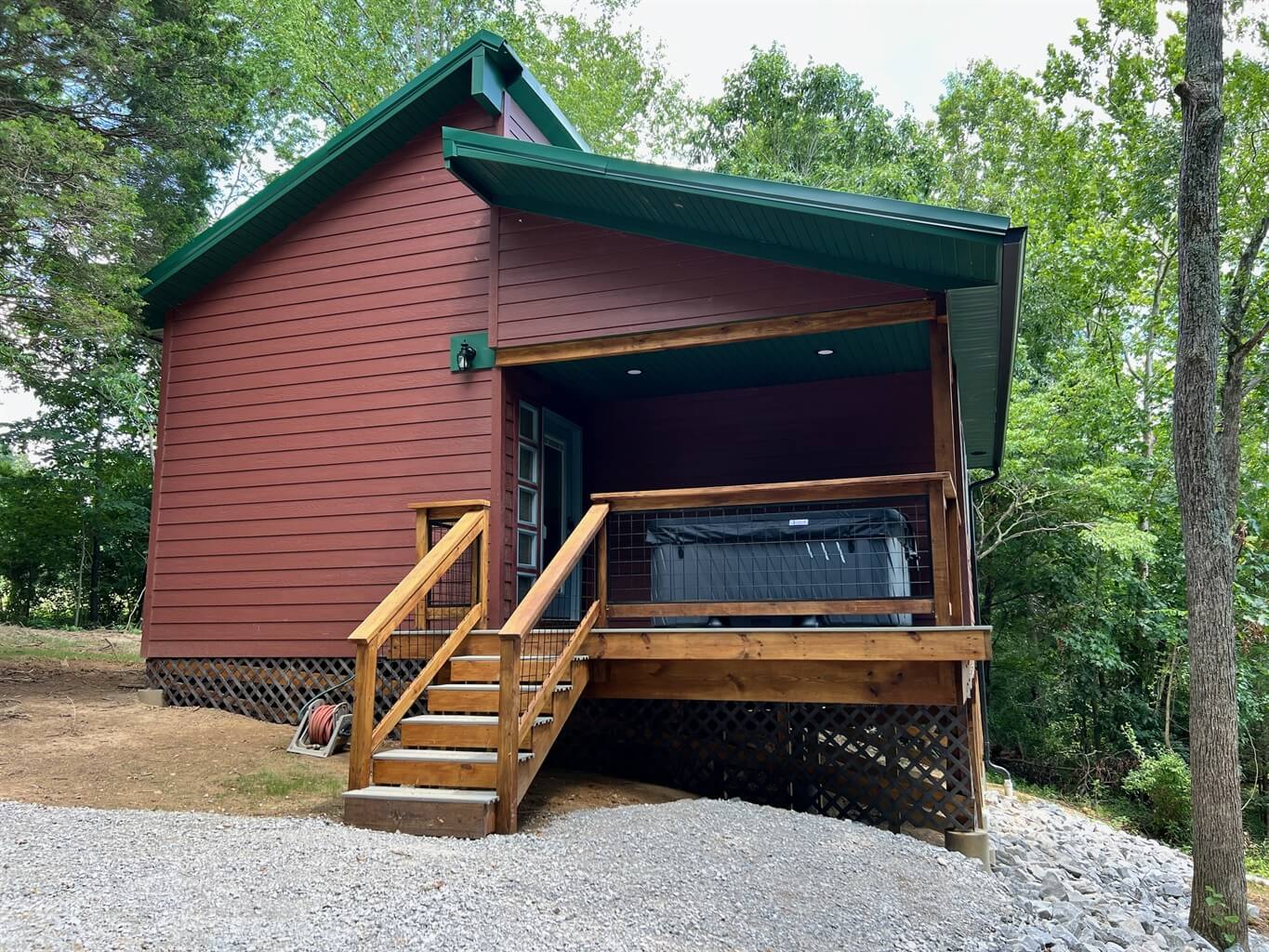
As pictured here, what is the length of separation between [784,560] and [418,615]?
8.60 feet

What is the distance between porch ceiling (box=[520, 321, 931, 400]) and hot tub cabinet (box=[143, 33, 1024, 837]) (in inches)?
1.8

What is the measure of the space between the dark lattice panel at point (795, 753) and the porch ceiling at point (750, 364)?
268 cm

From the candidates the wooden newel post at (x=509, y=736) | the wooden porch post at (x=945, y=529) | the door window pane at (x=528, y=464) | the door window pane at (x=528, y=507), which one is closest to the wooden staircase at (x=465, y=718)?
the wooden newel post at (x=509, y=736)

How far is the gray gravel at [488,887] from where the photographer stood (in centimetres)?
304

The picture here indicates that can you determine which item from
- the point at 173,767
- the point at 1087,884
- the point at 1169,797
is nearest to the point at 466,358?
the point at 173,767

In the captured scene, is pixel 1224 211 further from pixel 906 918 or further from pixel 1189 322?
pixel 906 918

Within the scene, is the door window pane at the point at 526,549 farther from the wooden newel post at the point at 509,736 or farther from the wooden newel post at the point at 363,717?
the wooden newel post at the point at 509,736

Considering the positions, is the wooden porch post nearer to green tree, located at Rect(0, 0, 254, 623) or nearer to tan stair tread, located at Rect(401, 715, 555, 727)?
tan stair tread, located at Rect(401, 715, 555, 727)

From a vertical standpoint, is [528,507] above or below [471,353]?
below

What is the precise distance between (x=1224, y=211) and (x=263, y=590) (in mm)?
14873

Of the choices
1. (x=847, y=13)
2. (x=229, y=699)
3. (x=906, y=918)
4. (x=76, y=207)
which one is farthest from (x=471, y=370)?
(x=847, y=13)

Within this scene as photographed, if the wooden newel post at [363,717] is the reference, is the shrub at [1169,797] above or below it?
below

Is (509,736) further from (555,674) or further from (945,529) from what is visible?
(945,529)

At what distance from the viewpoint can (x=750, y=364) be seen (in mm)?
7684
